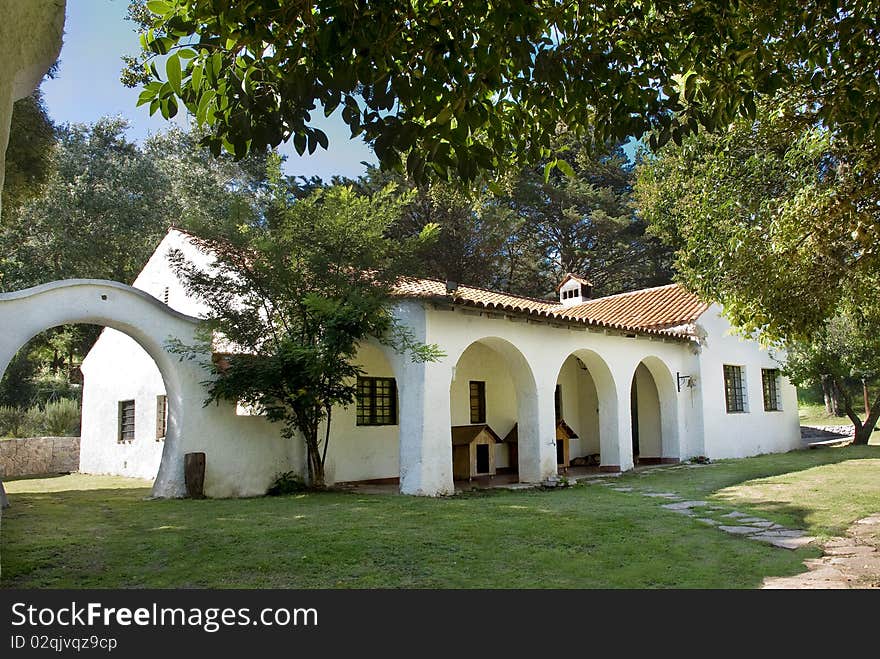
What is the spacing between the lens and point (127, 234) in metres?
25.3

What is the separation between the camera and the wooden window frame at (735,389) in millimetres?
18656

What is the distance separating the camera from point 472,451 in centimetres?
1430

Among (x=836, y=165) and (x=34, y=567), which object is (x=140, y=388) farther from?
(x=836, y=165)

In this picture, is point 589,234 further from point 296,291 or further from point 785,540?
point 785,540

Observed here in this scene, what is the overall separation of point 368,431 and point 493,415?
3.50 metres

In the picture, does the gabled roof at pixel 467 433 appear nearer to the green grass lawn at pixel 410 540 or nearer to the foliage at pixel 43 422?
the green grass lawn at pixel 410 540

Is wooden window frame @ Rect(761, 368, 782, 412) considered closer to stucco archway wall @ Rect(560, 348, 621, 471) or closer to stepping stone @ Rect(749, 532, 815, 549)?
stucco archway wall @ Rect(560, 348, 621, 471)

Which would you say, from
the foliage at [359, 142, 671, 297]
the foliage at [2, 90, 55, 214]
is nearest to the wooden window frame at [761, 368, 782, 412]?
the foliage at [359, 142, 671, 297]

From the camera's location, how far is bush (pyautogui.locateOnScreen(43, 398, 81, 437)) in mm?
21734

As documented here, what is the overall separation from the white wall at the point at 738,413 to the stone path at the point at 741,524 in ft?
24.9

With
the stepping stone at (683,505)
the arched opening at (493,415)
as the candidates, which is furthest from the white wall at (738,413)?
the stepping stone at (683,505)

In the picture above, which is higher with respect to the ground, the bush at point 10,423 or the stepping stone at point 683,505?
the bush at point 10,423

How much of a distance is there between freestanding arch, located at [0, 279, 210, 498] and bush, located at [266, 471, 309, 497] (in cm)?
154
